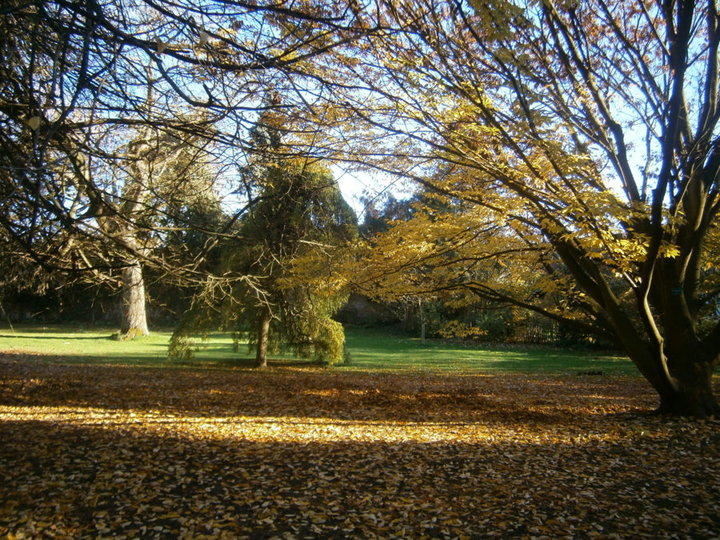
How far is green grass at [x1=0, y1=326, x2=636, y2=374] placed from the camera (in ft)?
47.5

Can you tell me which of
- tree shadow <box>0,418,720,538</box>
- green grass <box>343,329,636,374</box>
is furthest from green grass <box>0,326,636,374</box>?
tree shadow <box>0,418,720,538</box>

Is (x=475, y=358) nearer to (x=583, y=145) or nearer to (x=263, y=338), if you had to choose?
(x=263, y=338)

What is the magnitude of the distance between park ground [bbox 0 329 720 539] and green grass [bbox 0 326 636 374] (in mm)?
5180

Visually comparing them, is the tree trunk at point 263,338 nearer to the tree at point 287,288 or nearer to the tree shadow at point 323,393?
the tree at point 287,288

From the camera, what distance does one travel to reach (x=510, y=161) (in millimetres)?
6305

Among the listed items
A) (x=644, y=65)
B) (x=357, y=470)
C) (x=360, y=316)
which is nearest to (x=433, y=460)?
(x=357, y=470)

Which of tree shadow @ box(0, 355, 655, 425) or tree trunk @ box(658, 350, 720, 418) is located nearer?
tree trunk @ box(658, 350, 720, 418)

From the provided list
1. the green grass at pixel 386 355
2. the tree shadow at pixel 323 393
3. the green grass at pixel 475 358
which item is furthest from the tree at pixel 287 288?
the green grass at pixel 475 358

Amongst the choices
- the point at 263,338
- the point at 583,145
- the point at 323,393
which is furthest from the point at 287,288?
the point at 583,145

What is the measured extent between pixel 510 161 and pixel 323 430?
3894 mm

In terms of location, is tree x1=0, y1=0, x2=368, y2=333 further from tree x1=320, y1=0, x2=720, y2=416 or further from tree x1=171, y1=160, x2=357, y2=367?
tree x1=171, y1=160, x2=357, y2=367

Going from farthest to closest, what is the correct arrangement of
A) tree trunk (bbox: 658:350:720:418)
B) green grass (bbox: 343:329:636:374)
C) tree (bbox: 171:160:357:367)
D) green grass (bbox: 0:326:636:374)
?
green grass (bbox: 343:329:636:374) < green grass (bbox: 0:326:636:374) < tree (bbox: 171:160:357:367) < tree trunk (bbox: 658:350:720:418)

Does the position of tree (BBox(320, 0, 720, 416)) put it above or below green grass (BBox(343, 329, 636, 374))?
above

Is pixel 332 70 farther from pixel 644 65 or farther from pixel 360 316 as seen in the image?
pixel 360 316
